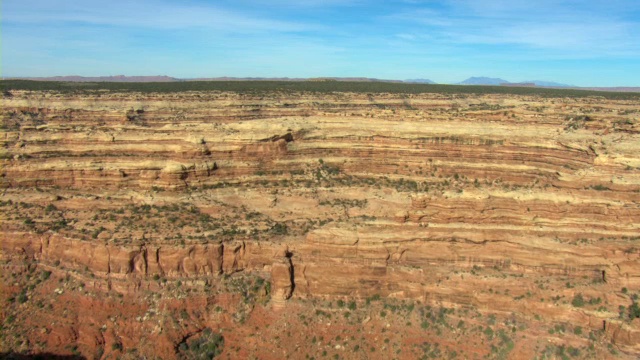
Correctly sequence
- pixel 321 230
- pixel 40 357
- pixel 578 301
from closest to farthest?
pixel 578 301 < pixel 40 357 < pixel 321 230

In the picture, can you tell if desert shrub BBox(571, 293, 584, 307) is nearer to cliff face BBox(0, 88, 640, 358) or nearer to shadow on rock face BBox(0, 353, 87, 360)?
cliff face BBox(0, 88, 640, 358)

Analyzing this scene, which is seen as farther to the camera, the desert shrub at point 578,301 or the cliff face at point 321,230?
the cliff face at point 321,230

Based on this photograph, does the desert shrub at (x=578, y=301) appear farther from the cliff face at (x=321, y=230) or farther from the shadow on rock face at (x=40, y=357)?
the shadow on rock face at (x=40, y=357)

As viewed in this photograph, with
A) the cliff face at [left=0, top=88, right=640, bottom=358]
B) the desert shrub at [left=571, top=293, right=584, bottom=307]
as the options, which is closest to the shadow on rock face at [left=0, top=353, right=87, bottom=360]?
the cliff face at [left=0, top=88, right=640, bottom=358]

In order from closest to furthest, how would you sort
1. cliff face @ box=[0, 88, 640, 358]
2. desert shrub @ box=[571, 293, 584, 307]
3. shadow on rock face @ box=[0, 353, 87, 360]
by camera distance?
desert shrub @ box=[571, 293, 584, 307], cliff face @ box=[0, 88, 640, 358], shadow on rock face @ box=[0, 353, 87, 360]

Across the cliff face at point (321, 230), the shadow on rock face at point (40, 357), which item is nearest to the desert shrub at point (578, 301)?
the cliff face at point (321, 230)

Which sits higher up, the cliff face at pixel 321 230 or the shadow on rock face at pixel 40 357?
the cliff face at pixel 321 230

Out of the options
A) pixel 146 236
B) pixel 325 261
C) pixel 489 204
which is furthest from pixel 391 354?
pixel 146 236

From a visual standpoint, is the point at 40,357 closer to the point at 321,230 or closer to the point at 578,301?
the point at 321,230

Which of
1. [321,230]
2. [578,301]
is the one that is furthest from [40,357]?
[578,301]
